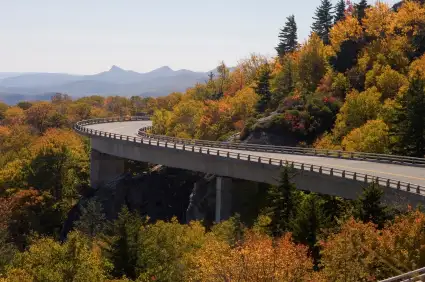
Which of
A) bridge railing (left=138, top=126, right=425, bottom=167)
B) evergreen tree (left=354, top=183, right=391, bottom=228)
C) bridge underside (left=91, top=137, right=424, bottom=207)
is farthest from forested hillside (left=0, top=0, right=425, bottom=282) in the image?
bridge railing (left=138, top=126, right=425, bottom=167)

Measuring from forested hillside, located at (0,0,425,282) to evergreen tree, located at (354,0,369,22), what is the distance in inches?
12.3

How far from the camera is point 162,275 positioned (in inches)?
1126

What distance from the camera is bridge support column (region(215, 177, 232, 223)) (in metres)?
52.6

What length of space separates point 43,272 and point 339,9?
10025cm

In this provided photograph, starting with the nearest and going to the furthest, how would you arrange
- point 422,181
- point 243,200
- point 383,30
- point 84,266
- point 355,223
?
point 355,223
point 84,266
point 422,181
point 243,200
point 383,30

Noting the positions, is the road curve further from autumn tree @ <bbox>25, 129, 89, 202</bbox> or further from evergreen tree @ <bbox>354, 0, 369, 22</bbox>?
evergreen tree @ <bbox>354, 0, 369, 22</bbox>

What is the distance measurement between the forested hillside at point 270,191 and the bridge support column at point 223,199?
240 centimetres

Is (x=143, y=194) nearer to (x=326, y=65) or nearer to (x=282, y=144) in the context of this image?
(x=282, y=144)

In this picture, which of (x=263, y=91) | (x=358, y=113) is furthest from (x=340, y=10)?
(x=358, y=113)

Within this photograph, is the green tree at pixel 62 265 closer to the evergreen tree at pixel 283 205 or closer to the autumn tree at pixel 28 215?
the evergreen tree at pixel 283 205

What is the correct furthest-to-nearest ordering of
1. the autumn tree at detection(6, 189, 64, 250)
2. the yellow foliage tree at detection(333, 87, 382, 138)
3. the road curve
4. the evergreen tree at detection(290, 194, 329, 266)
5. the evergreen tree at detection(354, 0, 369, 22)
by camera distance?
the evergreen tree at detection(354, 0, 369, 22) < the autumn tree at detection(6, 189, 64, 250) < the yellow foliage tree at detection(333, 87, 382, 138) < the road curve < the evergreen tree at detection(290, 194, 329, 266)

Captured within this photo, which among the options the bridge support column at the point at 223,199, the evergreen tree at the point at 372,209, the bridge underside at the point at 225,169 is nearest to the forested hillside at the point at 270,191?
the evergreen tree at the point at 372,209

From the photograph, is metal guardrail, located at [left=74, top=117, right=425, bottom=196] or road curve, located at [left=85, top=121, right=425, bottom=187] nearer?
metal guardrail, located at [left=74, top=117, right=425, bottom=196]

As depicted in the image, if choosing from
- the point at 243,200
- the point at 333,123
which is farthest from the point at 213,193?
the point at 333,123
